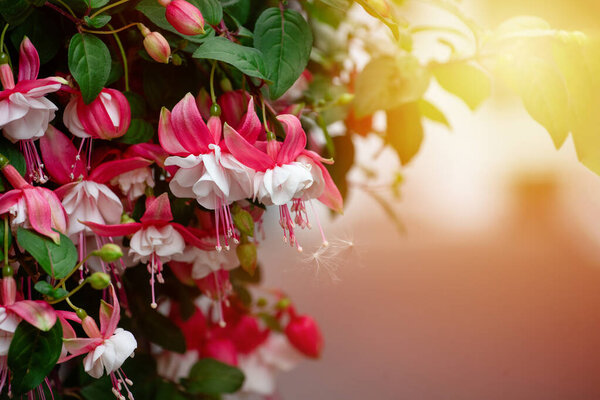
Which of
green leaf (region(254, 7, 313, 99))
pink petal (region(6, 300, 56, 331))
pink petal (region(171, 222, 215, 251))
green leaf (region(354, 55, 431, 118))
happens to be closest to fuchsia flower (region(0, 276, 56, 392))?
pink petal (region(6, 300, 56, 331))

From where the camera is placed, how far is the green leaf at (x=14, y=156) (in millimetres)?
403

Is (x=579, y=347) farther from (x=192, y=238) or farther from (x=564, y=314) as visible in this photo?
(x=192, y=238)

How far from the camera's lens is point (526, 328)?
1.03 m

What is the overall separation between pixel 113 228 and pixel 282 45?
18 cm


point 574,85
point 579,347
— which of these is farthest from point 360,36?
point 579,347

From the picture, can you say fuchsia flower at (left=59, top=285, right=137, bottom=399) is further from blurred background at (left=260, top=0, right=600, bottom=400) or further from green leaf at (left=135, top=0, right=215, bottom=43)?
blurred background at (left=260, top=0, right=600, bottom=400)

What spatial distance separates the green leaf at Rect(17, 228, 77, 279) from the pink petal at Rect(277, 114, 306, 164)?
157 millimetres

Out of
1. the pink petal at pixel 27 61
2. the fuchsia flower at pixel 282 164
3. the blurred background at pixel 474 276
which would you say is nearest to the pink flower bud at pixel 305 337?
the blurred background at pixel 474 276

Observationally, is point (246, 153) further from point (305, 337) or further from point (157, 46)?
point (305, 337)

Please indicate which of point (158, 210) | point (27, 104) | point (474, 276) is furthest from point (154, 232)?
point (474, 276)

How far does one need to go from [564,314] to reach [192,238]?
823 mm

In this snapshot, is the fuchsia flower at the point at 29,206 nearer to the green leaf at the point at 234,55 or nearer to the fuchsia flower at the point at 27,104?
the fuchsia flower at the point at 27,104

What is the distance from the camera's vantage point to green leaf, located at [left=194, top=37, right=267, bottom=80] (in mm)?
375

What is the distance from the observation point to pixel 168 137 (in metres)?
0.40
